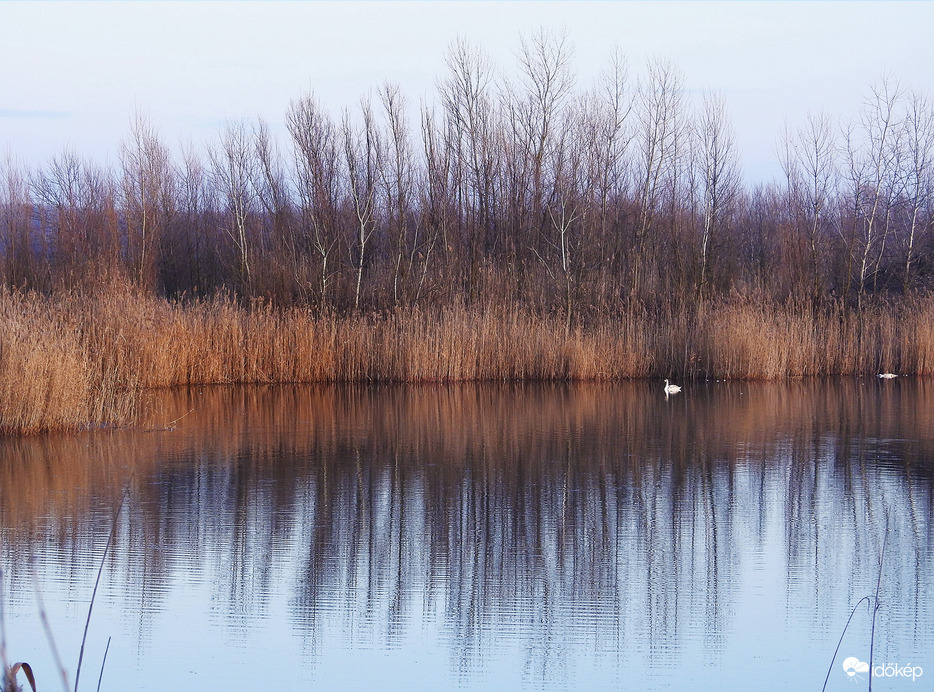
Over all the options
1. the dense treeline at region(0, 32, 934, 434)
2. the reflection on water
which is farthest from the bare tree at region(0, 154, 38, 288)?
the reflection on water

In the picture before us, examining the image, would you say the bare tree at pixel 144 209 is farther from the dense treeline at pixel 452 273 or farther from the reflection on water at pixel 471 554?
the reflection on water at pixel 471 554

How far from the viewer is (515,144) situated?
23.5 metres

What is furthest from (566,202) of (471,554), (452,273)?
(471,554)

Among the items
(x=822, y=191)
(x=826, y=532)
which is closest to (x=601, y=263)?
(x=822, y=191)

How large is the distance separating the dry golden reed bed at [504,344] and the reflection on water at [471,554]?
557cm

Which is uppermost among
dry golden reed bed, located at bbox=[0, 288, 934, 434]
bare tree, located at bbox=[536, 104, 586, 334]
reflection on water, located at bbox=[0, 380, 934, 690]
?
bare tree, located at bbox=[536, 104, 586, 334]

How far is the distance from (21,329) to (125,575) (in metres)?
5.44

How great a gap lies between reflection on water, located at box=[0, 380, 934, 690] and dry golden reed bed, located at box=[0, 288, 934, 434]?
5571 millimetres

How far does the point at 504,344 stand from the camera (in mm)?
16703

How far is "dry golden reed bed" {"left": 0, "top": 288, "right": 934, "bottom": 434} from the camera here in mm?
16062

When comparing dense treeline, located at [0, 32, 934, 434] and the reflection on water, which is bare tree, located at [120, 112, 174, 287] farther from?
the reflection on water

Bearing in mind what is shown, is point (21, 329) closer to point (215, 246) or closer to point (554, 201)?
point (554, 201)

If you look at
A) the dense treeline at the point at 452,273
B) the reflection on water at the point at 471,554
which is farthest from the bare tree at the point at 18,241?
the reflection on water at the point at 471,554

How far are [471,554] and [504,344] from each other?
11.0m
